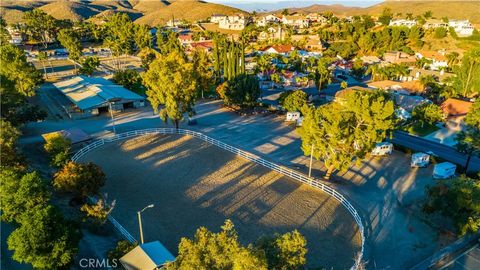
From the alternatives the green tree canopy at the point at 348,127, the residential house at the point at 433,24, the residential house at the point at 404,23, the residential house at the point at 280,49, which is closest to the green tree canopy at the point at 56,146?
the green tree canopy at the point at 348,127

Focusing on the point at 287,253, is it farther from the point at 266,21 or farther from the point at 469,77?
the point at 266,21

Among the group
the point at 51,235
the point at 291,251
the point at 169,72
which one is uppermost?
the point at 169,72

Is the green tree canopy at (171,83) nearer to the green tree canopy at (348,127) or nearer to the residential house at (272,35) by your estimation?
the green tree canopy at (348,127)

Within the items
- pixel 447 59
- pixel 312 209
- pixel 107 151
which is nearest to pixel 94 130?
pixel 107 151

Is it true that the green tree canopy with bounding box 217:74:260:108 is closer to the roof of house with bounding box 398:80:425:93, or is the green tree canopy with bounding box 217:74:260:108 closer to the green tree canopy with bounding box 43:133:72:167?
the green tree canopy with bounding box 43:133:72:167

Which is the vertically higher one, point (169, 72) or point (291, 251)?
point (169, 72)

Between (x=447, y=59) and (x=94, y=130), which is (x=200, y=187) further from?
(x=447, y=59)
